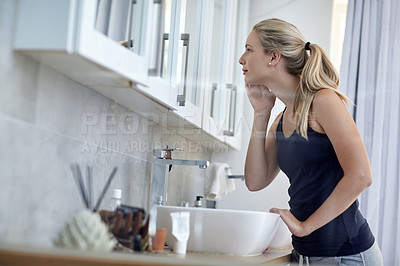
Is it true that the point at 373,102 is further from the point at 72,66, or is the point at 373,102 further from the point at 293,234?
the point at 72,66

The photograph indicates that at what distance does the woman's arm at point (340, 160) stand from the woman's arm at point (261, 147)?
0.60ft

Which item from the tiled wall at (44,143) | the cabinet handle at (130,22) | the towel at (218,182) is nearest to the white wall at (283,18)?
the towel at (218,182)

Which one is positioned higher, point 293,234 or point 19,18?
point 19,18

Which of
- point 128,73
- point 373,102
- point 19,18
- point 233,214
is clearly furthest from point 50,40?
point 373,102

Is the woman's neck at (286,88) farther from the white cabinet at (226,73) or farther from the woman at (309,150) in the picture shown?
the white cabinet at (226,73)

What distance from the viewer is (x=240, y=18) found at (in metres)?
1.78

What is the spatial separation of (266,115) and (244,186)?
24 centimetres

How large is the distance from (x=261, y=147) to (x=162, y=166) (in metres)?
0.32

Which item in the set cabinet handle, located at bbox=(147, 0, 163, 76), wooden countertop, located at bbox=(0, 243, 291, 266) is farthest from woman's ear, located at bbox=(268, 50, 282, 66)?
wooden countertop, located at bbox=(0, 243, 291, 266)

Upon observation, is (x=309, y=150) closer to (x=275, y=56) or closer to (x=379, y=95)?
(x=275, y=56)

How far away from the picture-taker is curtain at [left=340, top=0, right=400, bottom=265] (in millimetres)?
1936

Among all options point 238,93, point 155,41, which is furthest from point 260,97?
point 155,41

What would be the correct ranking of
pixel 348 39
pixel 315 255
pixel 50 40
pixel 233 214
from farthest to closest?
pixel 348 39, pixel 315 255, pixel 233 214, pixel 50 40

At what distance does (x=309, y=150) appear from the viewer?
4.83ft
